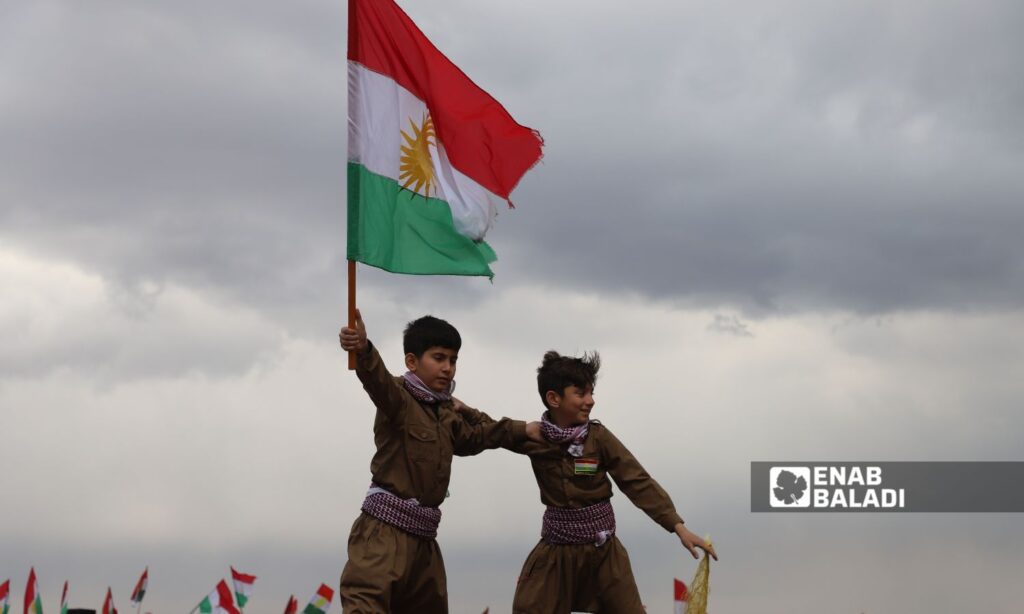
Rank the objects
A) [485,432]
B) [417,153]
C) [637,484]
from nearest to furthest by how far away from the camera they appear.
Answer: [417,153], [485,432], [637,484]

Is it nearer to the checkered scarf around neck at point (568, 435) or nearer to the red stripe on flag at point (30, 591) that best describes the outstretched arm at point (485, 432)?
the checkered scarf around neck at point (568, 435)

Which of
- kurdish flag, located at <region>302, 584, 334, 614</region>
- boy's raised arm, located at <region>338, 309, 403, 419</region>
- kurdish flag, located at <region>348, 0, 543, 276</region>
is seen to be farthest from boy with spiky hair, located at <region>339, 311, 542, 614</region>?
kurdish flag, located at <region>302, 584, 334, 614</region>

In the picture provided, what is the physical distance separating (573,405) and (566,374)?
21cm

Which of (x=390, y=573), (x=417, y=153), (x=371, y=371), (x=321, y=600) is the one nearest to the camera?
(x=371, y=371)

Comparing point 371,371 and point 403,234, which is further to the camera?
point 403,234

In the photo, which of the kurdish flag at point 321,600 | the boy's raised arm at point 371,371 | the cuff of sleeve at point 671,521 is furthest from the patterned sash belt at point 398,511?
the kurdish flag at point 321,600

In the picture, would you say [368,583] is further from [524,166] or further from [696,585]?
[524,166]

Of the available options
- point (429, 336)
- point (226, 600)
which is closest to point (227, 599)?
point (226, 600)

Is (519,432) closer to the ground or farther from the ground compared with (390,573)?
farther from the ground

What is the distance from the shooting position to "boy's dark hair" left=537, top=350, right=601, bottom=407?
27.2 feet

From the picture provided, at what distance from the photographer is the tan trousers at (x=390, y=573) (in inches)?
277

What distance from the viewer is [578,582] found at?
325 inches

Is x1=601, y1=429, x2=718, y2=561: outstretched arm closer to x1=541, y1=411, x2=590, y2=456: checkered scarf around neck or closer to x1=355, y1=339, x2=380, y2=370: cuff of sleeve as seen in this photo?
x1=541, y1=411, x2=590, y2=456: checkered scarf around neck

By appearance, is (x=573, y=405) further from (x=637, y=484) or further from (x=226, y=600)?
(x=226, y=600)
